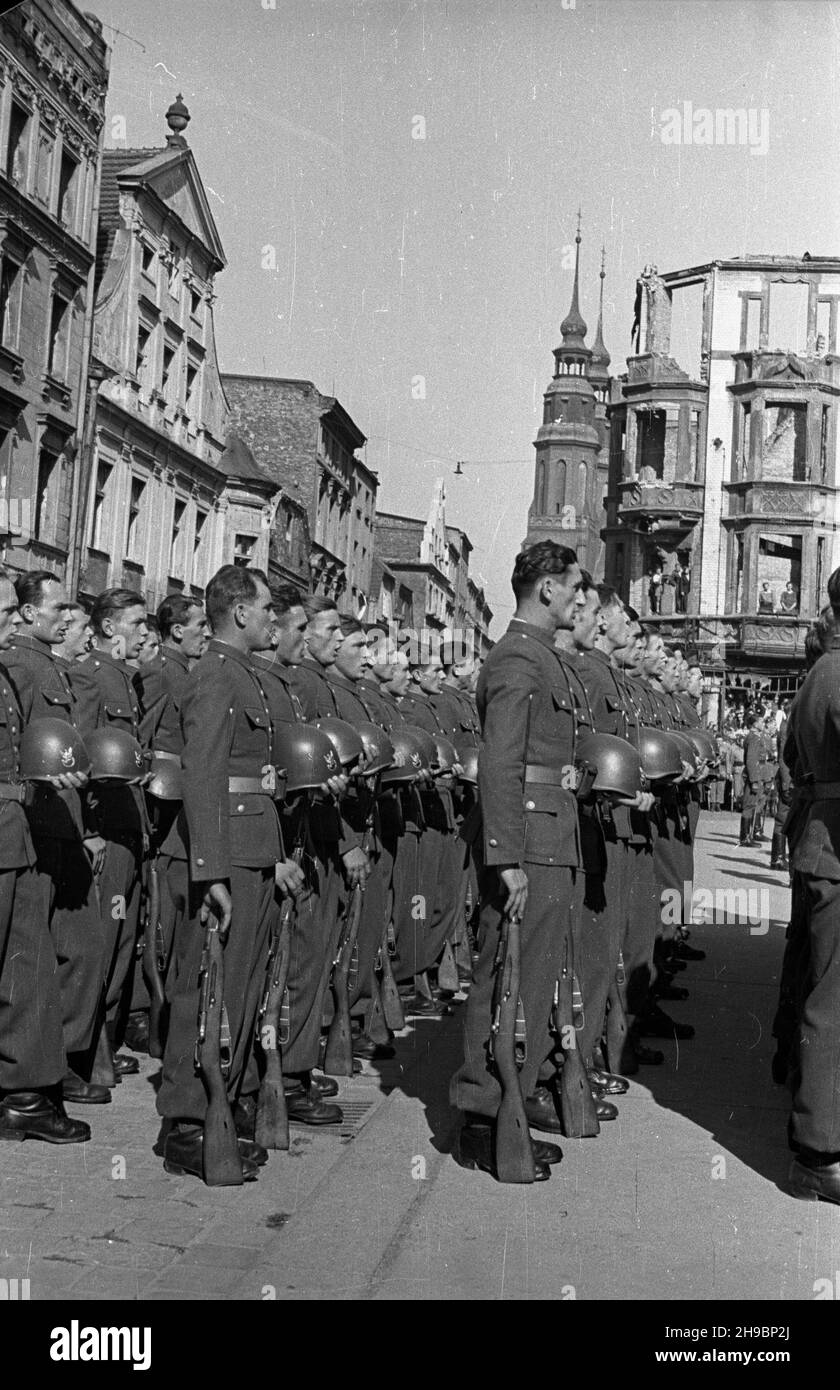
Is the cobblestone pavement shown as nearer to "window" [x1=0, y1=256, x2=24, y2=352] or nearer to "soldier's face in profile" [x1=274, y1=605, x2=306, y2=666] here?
"soldier's face in profile" [x1=274, y1=605, x2=306, y2=666]

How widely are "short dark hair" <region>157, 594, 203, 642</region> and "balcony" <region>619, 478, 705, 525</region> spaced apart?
55.3 meters

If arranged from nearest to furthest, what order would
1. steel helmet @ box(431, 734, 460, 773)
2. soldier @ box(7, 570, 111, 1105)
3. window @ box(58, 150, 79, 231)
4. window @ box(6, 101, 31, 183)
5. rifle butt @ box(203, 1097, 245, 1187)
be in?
rifle butt @ box(203, 1097, 245, 1187)
soldier @ box(7, 570, 111, 1105)
steel helmet @ box(431, 734, 460, 773)
window @ box(6, 101, 31, 183)
window @ box(58, 150, 79, 231)

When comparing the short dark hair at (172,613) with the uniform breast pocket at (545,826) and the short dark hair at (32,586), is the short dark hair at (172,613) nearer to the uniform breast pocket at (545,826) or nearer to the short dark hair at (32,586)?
the short dark hair at (32,586)

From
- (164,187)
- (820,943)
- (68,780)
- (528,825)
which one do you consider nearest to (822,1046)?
(820,943)

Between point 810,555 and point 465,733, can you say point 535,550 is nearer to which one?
point 465,733

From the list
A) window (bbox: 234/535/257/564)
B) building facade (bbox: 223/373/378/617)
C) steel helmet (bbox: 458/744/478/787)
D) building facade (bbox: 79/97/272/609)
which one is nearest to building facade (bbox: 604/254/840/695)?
building facade (bbox: 223/373/378/617)

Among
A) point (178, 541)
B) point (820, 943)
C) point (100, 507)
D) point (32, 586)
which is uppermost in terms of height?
point (178, 541)

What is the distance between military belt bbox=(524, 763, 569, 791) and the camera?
7020 millimetres

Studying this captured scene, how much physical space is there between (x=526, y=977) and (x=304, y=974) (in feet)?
4.30

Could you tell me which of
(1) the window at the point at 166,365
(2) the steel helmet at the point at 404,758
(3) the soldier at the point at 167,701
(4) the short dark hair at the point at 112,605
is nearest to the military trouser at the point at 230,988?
(3) the soldier at the point at 167,701

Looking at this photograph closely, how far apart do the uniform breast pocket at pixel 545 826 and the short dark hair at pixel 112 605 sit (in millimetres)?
3285

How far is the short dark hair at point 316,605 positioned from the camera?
29.6 ft

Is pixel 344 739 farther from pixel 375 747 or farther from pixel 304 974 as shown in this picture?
pixel 304 974

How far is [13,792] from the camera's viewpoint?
7051 millimetres
